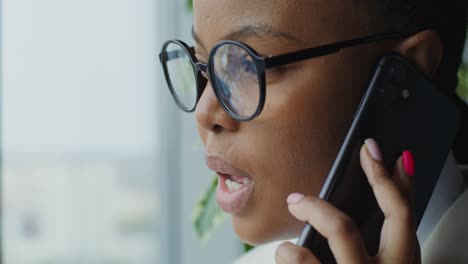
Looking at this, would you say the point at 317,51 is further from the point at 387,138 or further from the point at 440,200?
the point at 440,200

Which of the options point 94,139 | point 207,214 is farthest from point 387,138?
point 94,139

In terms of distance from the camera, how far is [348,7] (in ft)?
2.10

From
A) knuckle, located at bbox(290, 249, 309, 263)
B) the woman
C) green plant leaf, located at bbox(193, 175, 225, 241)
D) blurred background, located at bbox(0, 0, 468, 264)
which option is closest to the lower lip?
the woman

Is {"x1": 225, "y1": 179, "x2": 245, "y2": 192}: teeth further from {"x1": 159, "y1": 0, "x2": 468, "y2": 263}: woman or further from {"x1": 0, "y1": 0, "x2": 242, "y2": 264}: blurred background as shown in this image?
{"x1": 0, "y1": 0, "x2": 242, "y2": 264}: blurred background

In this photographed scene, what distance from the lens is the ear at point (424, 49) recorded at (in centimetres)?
65

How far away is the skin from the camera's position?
0.63 meters

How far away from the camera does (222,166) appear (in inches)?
26.3

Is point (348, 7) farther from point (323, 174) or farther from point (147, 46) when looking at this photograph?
point (147, 46)

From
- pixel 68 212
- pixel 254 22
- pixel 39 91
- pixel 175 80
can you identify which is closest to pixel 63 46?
pixel 39 91

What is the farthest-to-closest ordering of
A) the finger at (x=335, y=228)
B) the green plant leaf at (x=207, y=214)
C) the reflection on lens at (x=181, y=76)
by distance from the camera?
the green plant leaf at (x=207, y=214) < the reflection on lens at (x=181, y=76) < the finger at (x=335, y=228)

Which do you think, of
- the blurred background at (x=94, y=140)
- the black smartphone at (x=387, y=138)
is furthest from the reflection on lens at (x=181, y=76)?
the blurred background at (x=94, y=140)

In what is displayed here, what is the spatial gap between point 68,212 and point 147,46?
2.14 ft

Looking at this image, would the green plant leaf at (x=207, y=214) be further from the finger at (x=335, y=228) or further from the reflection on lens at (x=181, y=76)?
the finger at (x=335, y=228)

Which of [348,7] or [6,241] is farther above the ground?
[348,7]
